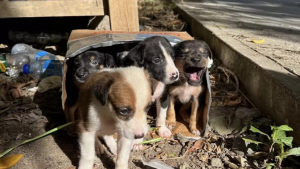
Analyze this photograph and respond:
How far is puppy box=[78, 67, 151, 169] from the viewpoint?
2.43 m

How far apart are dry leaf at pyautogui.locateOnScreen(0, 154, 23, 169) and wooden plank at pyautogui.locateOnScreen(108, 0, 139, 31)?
8.53 feet

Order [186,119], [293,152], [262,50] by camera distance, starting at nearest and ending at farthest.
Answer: [293,152] < [186,119] < [262,50]

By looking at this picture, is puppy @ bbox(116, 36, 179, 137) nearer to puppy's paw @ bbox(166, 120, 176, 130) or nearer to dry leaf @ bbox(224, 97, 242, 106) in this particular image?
puppy's paw @ bbox(166, 120, 176, 130)

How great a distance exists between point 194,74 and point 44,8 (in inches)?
104

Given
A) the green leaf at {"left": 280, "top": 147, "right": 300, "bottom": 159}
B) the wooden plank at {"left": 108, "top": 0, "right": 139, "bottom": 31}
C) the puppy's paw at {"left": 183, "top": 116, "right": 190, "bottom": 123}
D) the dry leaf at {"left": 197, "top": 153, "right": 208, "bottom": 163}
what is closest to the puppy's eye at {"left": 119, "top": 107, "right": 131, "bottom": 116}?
the dry leaf at {"left": 197, "top": 153, "right": 208, "bottom": 163}

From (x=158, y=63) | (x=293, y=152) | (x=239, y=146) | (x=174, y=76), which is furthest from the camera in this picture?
(x=158, y=63)

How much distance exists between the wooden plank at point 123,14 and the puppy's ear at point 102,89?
249 centimetres

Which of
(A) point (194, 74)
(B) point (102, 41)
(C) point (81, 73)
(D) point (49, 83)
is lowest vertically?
(D) point (49, 83)

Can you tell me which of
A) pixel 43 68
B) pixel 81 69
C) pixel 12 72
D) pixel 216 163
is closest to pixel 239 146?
pixel 216 163

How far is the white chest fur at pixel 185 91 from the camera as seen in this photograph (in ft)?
12.6

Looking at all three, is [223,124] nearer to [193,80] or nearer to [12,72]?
[193,80]

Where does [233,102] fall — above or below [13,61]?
below

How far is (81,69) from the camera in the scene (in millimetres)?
3709

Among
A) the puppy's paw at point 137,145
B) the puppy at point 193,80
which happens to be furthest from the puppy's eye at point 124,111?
the puppy at point 193,80
